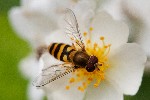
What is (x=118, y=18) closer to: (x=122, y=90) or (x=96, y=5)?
(x=96, y=5)

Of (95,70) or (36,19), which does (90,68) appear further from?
(36,19)

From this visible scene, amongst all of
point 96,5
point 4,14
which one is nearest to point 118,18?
point 96,5

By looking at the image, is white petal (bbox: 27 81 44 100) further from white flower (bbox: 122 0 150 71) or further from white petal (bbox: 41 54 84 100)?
white flower (bbox: 122 0 150 71)

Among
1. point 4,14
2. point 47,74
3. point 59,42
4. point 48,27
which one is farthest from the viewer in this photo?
point 4,14

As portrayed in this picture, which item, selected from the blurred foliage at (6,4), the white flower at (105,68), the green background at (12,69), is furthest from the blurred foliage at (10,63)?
the white flower at (105,68)

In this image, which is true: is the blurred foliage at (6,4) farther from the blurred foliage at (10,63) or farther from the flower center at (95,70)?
the flower center at (95,70)

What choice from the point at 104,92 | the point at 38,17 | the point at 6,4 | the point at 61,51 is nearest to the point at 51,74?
the point at 61,51
